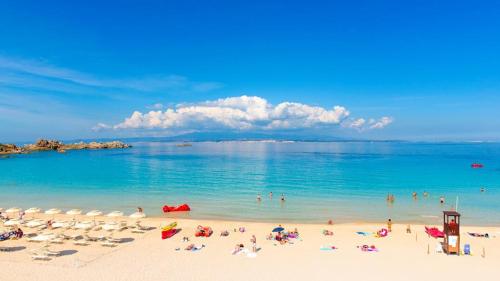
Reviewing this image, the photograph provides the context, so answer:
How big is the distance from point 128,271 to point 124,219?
48.4 feet

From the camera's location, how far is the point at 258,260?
21.2 meters

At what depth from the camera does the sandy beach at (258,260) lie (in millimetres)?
18672

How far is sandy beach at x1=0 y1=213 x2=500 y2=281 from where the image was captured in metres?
18.7

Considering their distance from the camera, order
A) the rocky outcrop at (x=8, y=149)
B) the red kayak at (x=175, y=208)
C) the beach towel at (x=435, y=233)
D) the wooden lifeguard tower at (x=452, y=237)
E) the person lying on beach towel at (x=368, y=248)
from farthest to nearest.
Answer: the rocky outcrop at (x=8, y=149), the red kayak at (x=175, y=208), the beach towel at (x=435, y=233), the person lying on beach towel at (x=368, y=248), the wooden lifeguard tower at (x=452, y=237)

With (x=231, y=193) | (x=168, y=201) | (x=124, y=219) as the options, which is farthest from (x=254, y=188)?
(x=124, y=219)

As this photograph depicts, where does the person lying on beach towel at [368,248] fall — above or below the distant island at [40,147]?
below

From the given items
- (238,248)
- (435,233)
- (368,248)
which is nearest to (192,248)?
(238,248)

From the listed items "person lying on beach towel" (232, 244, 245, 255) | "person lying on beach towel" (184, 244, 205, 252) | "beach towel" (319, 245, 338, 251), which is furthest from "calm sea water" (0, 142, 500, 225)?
"person lying on beach towel" (184, 244, 205, 252)

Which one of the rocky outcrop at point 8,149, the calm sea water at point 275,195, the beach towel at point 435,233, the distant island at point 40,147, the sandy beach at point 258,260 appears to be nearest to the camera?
the sandy beach at point 258,260

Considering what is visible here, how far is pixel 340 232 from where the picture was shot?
27.6m

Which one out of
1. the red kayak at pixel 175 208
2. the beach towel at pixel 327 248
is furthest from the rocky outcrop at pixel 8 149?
the beach towel at pixel 327 248

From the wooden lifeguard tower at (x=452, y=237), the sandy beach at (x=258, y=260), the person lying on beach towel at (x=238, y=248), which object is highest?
the wooden lifeguard tower at (x=452, y=237)

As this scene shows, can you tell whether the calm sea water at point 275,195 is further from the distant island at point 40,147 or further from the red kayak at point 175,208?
the distant island at point 40,147

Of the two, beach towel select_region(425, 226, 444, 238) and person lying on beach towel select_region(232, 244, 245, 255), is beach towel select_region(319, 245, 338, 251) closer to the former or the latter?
person lying on beach towel select_region(232, 244, 245, 255)
